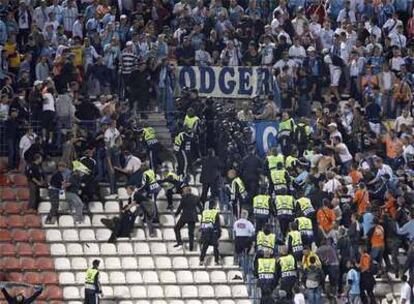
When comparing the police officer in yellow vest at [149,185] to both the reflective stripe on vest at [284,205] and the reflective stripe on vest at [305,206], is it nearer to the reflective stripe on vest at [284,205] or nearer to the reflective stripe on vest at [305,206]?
the reflective stripe on vest at [284,205]

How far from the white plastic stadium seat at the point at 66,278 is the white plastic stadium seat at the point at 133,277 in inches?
50.7

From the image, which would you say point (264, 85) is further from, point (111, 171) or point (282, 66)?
point (111, 171)

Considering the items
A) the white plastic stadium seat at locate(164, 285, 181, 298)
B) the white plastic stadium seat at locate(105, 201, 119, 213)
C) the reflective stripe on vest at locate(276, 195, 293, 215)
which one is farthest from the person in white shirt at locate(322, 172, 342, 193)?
the white plastic stadium seat at locate(105, 201, 119, 213)

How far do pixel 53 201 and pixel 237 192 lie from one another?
437 cm

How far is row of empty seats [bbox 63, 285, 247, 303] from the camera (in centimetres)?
5641

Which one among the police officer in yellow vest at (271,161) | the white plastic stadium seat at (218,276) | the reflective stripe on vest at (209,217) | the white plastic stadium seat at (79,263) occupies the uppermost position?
the police officer in yellow vest at (271,161)

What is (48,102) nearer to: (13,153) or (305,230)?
(13,153)

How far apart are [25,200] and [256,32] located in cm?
960


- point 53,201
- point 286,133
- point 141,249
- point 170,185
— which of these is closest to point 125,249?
point 141,249

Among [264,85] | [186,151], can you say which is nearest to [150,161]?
[186,151]

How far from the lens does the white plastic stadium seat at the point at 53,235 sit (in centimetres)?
5781

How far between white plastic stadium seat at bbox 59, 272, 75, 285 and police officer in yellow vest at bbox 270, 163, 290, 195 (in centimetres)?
535

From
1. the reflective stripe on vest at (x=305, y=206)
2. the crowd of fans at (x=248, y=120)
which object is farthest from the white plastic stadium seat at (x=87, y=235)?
the reflective stripe on vest at (x=305, y=206)

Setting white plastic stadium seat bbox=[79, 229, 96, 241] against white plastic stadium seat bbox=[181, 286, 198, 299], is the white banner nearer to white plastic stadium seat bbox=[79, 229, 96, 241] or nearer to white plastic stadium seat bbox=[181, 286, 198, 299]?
white plastic stadium seat bbox=[79, 229, 96, 241]
